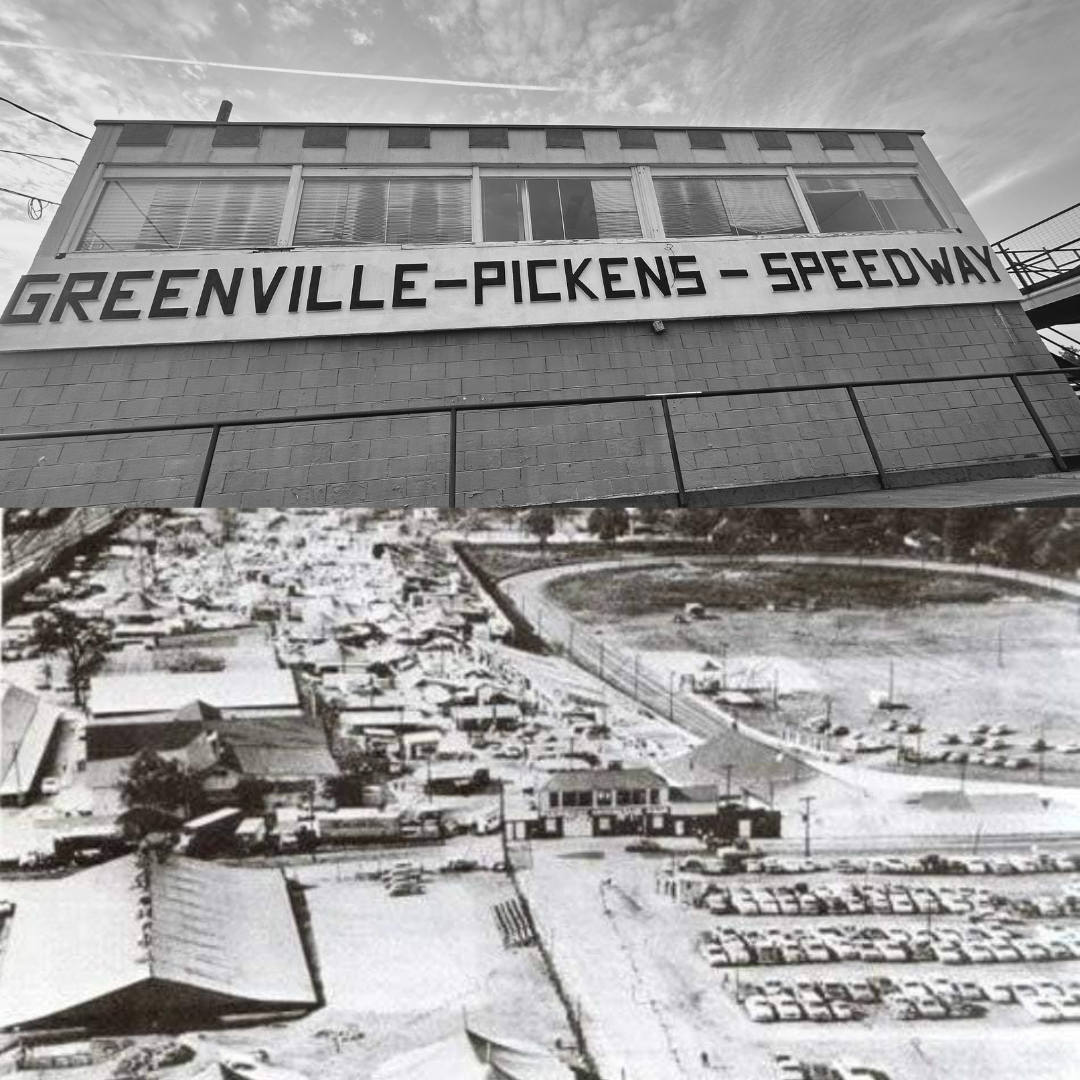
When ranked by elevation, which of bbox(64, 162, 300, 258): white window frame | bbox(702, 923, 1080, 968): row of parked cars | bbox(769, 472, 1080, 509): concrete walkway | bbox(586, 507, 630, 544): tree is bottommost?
bbox(702, 923, 1080, 968): row of parked cars

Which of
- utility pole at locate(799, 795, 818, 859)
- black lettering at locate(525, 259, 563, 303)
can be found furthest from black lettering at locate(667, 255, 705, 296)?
utility pole at locate(799, 795, 818, 859)

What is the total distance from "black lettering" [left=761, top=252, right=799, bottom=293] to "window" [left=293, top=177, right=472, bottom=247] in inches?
154

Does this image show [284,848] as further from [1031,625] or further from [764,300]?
[764,300]

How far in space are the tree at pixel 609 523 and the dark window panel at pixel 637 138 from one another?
738cm

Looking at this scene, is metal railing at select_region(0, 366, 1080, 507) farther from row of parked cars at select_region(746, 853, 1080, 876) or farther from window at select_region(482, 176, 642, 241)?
window at select_region(482, 176, 642, 241)

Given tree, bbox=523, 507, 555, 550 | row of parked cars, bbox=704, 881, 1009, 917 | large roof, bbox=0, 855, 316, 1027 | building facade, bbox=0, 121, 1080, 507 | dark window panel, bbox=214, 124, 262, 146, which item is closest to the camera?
large roof, bbox=0, 855, 316, 1027

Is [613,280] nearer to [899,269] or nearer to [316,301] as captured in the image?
[316,301]

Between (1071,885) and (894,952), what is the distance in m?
1.04

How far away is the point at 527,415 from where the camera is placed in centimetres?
655

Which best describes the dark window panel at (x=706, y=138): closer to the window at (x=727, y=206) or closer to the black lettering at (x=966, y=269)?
the window at (x=727, y=206)

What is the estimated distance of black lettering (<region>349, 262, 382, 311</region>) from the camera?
6.95m

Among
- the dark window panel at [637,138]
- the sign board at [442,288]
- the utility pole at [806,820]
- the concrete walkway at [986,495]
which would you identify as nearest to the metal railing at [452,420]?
the concrete walkway at [986,495]

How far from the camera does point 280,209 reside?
25.0ft

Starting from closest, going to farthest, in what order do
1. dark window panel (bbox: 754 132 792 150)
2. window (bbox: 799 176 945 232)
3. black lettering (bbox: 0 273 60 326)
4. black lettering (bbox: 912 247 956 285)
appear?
black lettering (bbox: 0 273 60 326), black lettering (bbox: 912 247 956 285), window (bbox: 799 176 945 232), dark window panel (bbox: 754 132 792 150)
